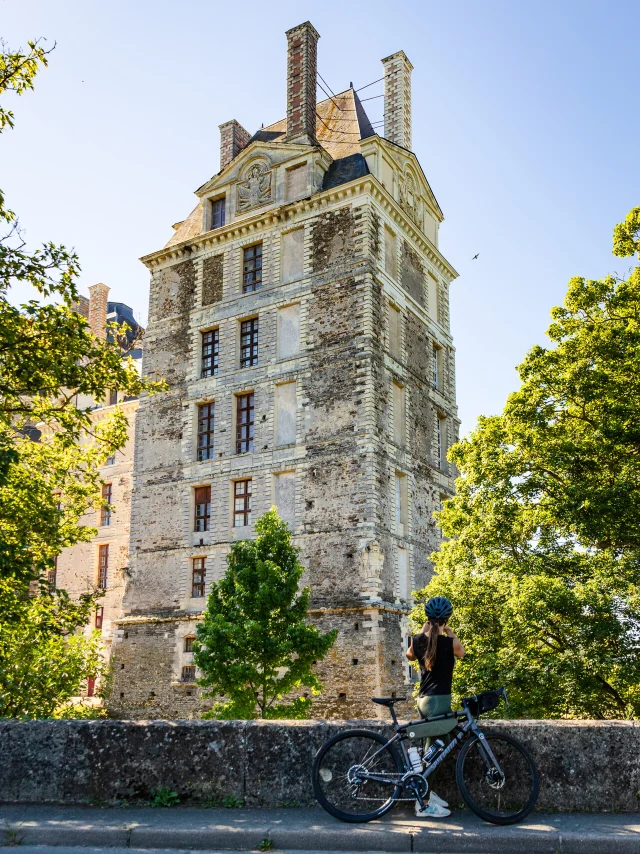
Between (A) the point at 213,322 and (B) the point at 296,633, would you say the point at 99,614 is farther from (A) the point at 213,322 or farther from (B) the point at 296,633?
(B) the point at 296,633

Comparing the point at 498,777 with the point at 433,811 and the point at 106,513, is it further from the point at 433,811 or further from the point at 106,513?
the point at 106,513

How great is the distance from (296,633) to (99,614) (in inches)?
767

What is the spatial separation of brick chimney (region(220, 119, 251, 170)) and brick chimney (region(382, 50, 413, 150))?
6602 mm

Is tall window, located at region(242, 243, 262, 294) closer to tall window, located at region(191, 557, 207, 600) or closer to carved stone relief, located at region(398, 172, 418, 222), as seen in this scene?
carved stone relief, located at region(398, 172, 418, 222)

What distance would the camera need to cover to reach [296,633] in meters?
22.8

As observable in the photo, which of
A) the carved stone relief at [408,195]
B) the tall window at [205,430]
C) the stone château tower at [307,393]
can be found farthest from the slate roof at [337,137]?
the tall window at [205,430]

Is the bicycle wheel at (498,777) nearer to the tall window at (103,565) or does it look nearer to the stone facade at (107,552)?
the stone facade at (107,552)

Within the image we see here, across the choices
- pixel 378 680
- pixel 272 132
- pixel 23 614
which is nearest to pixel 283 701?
pixel 378 680

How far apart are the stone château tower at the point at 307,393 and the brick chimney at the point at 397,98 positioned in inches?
3.2

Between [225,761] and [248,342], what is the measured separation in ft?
84.5

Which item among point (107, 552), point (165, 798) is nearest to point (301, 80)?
point (107, 552)

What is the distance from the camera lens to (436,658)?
6617mm

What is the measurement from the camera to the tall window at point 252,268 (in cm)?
3219

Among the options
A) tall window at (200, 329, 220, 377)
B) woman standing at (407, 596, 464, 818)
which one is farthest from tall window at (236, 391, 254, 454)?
woman standing at (407, 596, 464, 818)
